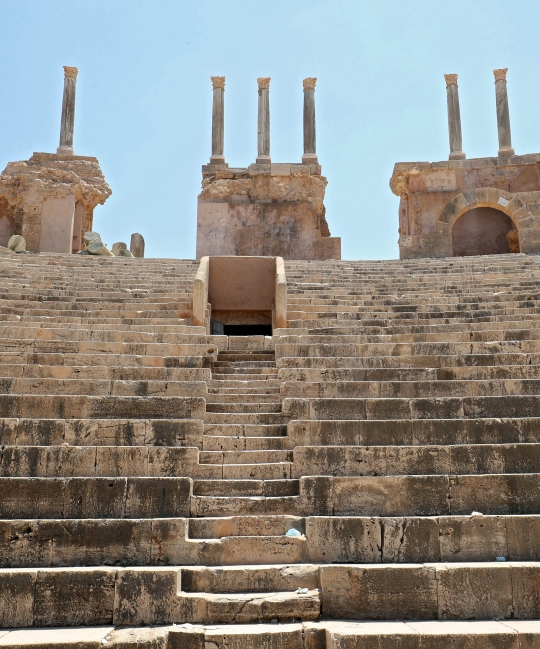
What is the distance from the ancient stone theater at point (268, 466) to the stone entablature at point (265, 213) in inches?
330

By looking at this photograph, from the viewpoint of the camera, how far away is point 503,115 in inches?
803

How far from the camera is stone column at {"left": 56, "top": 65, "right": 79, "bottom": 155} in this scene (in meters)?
20.3

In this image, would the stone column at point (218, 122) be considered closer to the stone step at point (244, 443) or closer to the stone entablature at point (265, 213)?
the stone entablature at point (265, 213)

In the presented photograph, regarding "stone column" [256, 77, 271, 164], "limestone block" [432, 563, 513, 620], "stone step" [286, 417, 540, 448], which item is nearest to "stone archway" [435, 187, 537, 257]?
"stone column" [256, 77, 271, 164]

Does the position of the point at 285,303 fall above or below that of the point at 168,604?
above

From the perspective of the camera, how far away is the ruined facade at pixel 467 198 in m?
18.2

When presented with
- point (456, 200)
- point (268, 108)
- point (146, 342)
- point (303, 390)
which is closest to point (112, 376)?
point (146, 342)

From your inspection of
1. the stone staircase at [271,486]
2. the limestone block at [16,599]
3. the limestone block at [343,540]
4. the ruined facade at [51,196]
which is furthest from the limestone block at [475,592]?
the ruined facade at [51,196]

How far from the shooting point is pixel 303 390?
249 inches

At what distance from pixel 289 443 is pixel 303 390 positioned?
33.6 inches

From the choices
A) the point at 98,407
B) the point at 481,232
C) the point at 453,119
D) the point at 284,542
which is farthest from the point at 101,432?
the point at 453,119

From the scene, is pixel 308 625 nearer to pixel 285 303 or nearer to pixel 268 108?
pixel 285 303

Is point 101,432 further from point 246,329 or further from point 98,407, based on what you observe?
point 246,329

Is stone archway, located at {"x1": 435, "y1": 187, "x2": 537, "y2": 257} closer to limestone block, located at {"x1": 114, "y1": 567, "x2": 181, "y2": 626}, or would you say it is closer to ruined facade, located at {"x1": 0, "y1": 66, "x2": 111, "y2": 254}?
ruined facade, located at {"x1": 0, "y1": 66, "x2": 111, "y2": 254}
